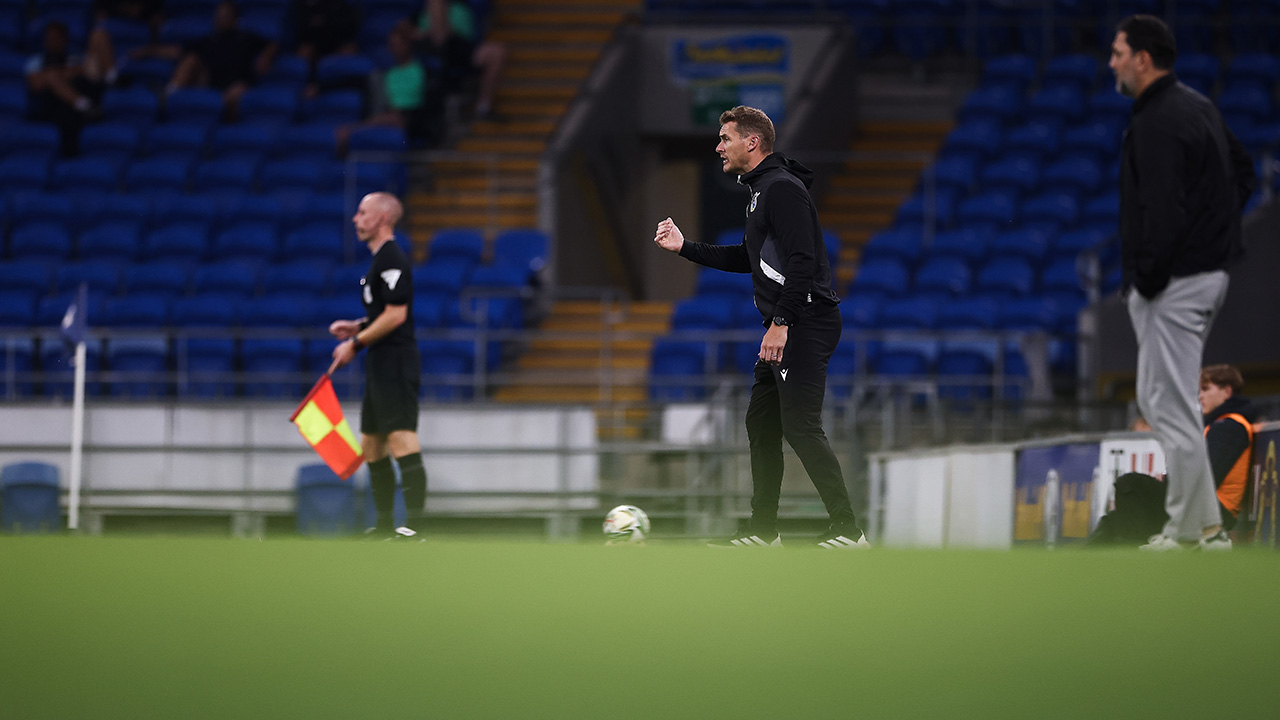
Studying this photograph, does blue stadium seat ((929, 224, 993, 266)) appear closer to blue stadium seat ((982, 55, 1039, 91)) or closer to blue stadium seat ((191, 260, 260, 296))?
blue stadium seat ((982, 55, 1039, 91))

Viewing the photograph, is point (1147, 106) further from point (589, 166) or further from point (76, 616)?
point (589, 166)

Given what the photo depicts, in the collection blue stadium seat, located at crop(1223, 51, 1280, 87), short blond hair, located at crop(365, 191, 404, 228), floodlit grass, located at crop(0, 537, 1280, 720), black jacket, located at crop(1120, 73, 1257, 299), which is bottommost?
floodlit grass, located at crop(0, 537, 1280, 720)

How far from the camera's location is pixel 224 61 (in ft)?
59.0

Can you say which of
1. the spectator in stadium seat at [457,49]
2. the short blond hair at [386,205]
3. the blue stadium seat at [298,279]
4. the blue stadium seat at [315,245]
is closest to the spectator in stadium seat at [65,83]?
the blue stadium seat at [315,245]

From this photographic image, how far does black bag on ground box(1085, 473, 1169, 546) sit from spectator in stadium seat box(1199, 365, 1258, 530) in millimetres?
286

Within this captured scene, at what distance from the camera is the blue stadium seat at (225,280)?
577 inches

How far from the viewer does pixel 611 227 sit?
18375 mm

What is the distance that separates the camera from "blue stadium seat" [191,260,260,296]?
14656mm

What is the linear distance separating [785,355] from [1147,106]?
1.55m

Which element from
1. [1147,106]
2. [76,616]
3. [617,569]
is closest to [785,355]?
[1147,106]

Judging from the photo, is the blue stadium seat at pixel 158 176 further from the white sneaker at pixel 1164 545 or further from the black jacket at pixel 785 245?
the white sneaker at pixel 1164 545

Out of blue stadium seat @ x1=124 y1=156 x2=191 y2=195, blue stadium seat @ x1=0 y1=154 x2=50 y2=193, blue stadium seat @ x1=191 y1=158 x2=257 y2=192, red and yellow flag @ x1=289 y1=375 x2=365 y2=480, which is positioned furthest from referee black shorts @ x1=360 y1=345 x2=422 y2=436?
blue stadium seat @ x1=0 y1=154 x2=50 y2=193

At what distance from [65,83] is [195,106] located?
1461 mm

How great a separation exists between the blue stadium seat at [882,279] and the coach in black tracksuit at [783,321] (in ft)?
29.2
